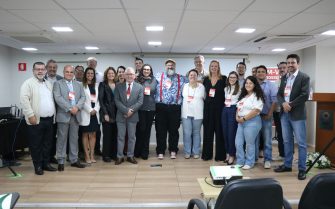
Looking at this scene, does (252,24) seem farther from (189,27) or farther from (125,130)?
(125,130)

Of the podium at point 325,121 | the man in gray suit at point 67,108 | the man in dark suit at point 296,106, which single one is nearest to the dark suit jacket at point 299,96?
the man in dark suit at point 296,106

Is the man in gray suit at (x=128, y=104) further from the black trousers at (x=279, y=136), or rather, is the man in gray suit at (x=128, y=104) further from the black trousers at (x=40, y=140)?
the black trousers at (x=279, y=136)

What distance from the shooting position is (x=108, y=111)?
4953mm

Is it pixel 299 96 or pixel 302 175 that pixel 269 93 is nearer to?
pixel 299 96

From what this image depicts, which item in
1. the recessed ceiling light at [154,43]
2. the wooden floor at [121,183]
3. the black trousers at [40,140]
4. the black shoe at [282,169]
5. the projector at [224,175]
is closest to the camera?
the projector at [224,175]

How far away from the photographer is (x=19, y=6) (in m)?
3.98

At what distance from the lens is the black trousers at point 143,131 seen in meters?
5.12

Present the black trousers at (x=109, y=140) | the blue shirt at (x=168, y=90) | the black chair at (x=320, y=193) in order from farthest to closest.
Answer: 1. the blue shirt at (x=168, y=90)
2. the black trousers at (x=109, y=140)
3. the black chair at (x=320, y=193)

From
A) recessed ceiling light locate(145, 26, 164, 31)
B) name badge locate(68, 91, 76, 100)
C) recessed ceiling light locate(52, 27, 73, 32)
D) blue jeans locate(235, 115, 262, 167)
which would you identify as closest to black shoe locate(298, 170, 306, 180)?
blue jeans locate(235, 115, 262, 167)

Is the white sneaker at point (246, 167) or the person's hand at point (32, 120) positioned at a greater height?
the person's hand at point (32, 120)

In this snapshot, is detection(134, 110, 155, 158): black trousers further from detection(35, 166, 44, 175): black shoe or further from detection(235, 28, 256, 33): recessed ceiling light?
detection(235, 28, 256, 33): recessed ceiling light

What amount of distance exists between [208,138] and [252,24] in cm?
207

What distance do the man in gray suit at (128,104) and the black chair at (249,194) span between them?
3.40m

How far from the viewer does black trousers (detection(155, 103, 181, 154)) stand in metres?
5.22
